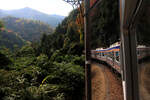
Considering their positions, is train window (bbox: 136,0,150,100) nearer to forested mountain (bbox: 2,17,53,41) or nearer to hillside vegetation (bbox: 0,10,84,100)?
hillside vegetation (bbox: 0,10,84,100)

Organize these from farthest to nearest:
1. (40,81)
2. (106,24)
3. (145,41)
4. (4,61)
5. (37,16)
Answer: (37,16)
(4,61)
(40,81)
(106,24)
(145,41)

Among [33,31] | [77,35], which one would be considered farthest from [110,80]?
[33,31]

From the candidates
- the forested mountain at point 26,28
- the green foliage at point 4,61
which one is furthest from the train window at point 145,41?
the forested mountain at point 26,28

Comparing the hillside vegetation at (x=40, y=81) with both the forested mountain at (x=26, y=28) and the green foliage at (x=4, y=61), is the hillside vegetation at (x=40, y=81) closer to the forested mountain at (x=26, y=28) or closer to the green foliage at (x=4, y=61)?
the green foliage at (x=4, y=61)

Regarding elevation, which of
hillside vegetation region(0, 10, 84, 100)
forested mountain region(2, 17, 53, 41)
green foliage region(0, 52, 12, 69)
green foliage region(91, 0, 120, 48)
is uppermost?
forested mountain region(2, 17, 53, 41)

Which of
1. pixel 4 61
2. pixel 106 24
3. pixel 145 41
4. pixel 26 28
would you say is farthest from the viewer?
pixel 26 28

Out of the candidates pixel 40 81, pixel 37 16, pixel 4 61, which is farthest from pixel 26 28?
pixel 37 16

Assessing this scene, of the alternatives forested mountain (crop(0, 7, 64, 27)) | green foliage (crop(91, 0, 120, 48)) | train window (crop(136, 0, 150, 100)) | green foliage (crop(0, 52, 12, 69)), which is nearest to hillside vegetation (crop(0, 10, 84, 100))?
green foliage (crop(0, 52, 12, 69))

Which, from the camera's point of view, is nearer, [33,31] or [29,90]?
[29,90]

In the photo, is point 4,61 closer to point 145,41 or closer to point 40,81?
point 40,81

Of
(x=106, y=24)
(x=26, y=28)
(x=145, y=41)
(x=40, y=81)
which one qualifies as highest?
(x=26, y=28)

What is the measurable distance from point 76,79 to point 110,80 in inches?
94.7

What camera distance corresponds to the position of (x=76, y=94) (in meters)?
4.22

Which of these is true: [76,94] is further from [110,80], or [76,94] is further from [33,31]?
[33,31]
